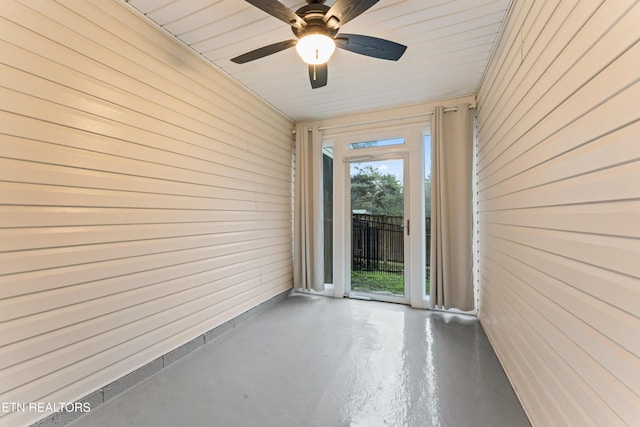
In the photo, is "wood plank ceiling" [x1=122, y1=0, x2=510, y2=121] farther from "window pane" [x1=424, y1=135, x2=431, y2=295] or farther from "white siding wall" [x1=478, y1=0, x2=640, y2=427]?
"window pane" [x1=424, y1=135, x2=431, y2=295]

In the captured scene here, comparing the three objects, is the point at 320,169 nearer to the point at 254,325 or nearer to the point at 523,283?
the point at 254,325

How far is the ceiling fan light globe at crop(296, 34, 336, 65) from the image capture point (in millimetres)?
1729

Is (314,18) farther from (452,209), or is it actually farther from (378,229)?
(378,229)

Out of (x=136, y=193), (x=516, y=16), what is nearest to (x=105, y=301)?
(x=136, y=193)

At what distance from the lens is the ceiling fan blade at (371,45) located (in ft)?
5.74

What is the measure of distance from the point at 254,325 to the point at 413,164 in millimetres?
2779

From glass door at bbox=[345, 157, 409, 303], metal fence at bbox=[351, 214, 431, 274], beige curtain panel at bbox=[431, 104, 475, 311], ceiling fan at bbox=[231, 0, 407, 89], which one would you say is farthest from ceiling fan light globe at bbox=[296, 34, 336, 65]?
metal fence at bbox=[351, 214, 431, 274]

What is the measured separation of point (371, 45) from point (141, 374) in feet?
9.37

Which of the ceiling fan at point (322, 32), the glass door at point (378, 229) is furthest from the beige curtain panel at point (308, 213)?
the ceiling fan at point (322, 32)

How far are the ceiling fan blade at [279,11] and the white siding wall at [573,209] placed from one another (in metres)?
1.35

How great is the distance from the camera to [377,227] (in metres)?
3.87

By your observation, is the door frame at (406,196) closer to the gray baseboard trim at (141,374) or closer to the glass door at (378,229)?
the glass door at (378,229)

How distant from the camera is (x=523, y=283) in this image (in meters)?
1.77

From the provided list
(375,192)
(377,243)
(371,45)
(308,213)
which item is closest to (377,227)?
(377,243)
